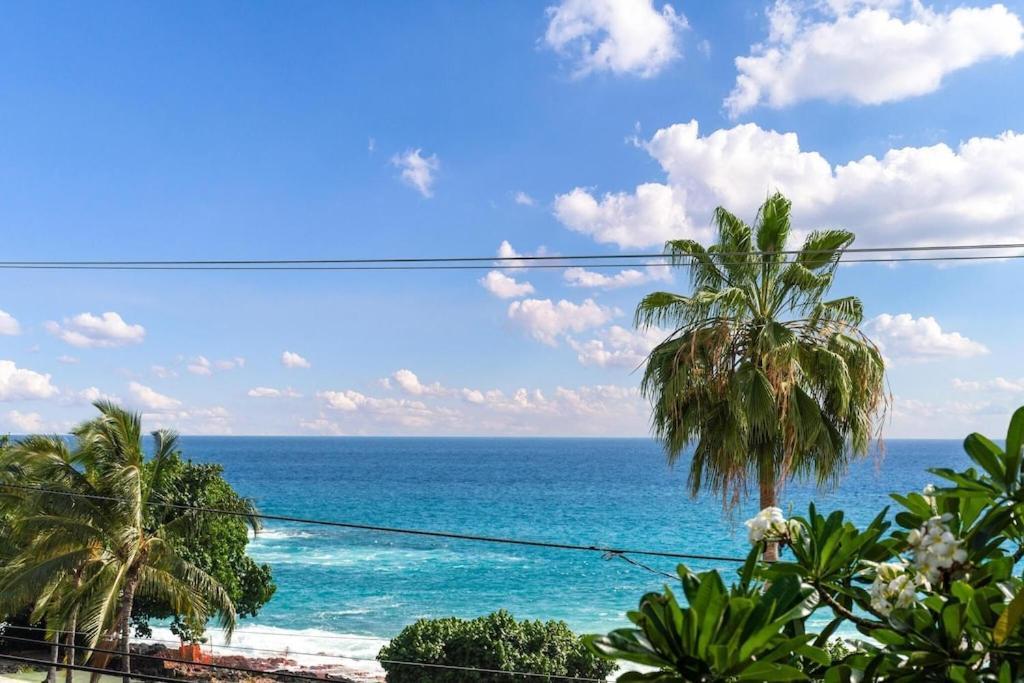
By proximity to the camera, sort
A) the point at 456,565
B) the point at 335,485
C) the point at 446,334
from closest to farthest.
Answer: the point at 456,565 → the point at 446,334 → the point at 335,485

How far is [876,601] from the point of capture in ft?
6.13

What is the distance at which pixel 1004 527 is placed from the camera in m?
2.01

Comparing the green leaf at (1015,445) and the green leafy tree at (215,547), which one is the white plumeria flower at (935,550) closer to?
the green leaf at (1015,445)

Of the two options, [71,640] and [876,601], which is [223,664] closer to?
[71,640]

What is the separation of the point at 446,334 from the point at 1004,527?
241 feet

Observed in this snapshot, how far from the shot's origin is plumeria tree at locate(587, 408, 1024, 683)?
164 centimetres

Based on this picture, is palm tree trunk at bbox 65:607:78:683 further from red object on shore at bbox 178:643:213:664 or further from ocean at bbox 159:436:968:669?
ocean at bbox 159:436:968:669

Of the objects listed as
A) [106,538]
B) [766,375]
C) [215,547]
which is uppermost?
[766,375]

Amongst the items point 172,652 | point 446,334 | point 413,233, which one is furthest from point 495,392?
point 172,652

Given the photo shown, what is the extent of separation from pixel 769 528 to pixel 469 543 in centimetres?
5333

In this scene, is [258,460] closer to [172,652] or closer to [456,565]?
[456,565]

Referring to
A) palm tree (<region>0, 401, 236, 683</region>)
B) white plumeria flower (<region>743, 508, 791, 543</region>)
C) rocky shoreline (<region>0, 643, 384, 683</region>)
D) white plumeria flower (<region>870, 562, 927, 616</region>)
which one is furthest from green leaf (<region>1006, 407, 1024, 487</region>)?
rocky shoreline (<region>0, 643, 384, 683</region>)

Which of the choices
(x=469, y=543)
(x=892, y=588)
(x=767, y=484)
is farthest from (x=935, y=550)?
(x=469, y=543)

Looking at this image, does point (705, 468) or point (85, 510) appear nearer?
point (705, 468)
